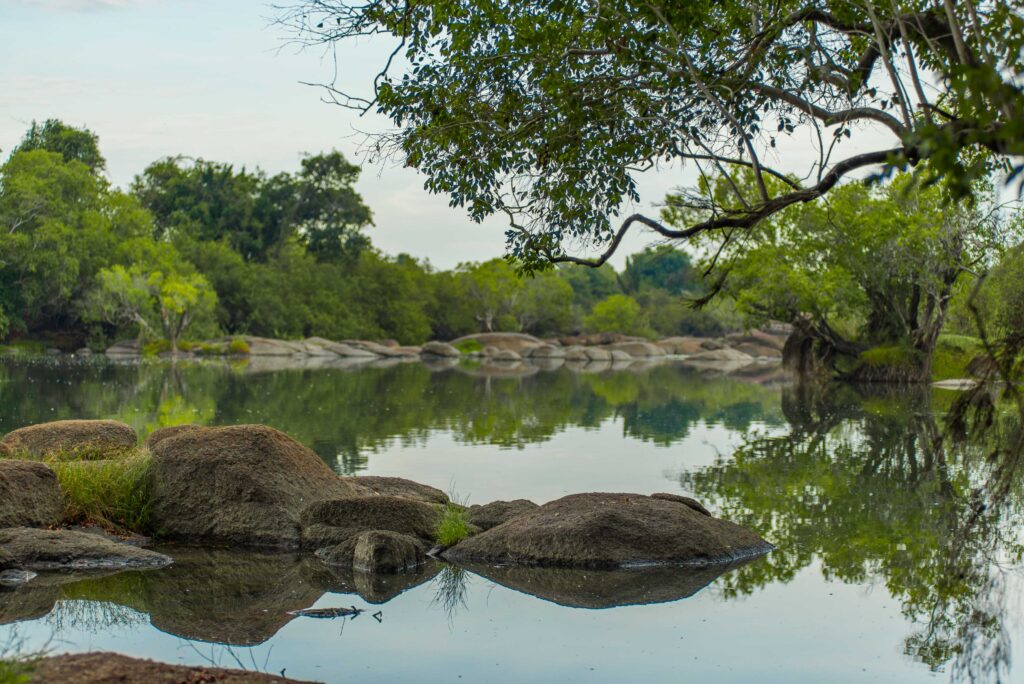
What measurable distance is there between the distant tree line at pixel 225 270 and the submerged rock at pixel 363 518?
44.4 meters

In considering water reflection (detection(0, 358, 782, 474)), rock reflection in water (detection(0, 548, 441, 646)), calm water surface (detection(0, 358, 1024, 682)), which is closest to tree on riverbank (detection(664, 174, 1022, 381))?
water reflection (detection(0, 358, 782, 474))

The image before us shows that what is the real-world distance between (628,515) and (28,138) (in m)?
70.3

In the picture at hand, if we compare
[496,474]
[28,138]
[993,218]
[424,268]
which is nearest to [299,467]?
[496,474]

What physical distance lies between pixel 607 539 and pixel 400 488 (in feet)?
11.7

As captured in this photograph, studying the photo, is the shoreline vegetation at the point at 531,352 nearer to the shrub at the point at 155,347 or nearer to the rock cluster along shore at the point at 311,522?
the shrub at the point at 155,347

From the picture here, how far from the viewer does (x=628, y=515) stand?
9.38 metres

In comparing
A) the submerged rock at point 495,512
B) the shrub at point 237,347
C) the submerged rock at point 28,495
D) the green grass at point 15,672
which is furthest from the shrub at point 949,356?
the shrub at point 237,347

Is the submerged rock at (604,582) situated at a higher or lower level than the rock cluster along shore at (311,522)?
lower

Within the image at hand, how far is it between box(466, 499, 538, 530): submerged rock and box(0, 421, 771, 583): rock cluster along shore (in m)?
0.02

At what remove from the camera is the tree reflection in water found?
273 inches

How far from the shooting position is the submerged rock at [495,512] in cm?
1055

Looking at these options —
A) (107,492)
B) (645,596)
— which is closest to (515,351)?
(107,492)

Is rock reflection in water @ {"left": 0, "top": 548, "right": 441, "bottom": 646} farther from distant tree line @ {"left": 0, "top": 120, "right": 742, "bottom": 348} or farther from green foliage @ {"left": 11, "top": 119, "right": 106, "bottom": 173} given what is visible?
green foliage @ {"left": 11, "top": 119, "right": 106, "bottom": 173}

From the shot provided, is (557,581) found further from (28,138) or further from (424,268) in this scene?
(424,268)
